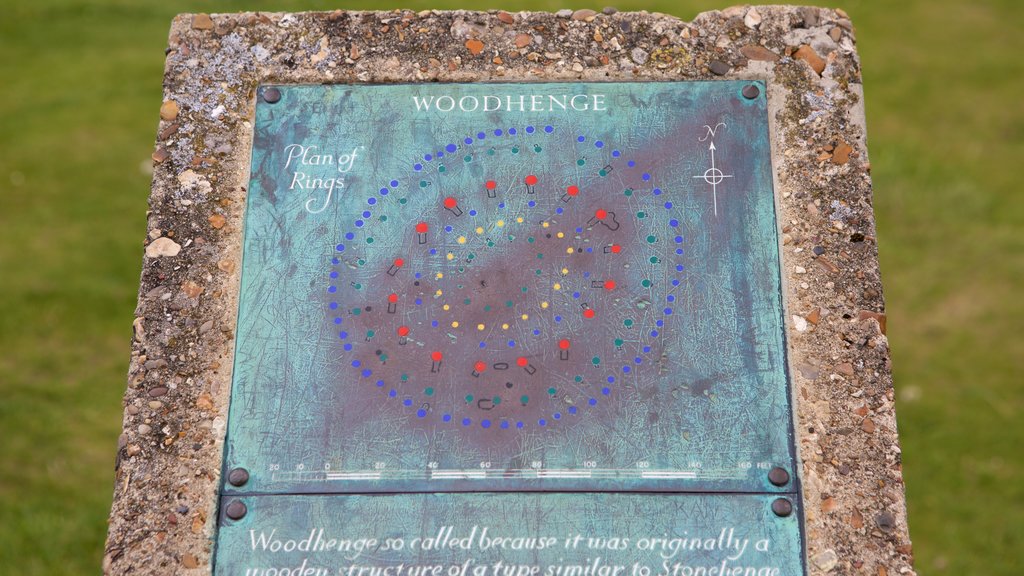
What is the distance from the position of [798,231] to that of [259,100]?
164 cm

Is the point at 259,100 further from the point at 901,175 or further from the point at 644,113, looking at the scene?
the point at 901,175

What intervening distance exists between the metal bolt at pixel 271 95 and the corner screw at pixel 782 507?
183 cm

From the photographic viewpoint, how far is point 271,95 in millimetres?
2857

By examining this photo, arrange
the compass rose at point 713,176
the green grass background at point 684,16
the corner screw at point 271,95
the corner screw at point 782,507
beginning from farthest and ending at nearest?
the green grass background at point 684,16 → the corner screw at point 271,95 → the compass rose at point 713,176 → the corner screw at point 782,507

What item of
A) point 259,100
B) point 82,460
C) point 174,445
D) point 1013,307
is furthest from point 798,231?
point 82,460

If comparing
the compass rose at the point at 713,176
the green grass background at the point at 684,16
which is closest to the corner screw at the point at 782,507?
the compass rose at the point at 713,176

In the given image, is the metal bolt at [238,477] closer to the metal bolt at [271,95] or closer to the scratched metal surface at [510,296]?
the scratched metal surface at [510,296]

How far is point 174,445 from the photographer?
2.57 meters

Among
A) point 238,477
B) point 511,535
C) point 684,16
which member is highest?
point 684,16

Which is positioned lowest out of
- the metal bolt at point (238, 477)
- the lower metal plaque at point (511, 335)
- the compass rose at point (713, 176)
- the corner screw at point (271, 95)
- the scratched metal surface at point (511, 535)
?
the scratched metal surface at point (511, 535)

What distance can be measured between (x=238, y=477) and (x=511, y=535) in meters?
0.73

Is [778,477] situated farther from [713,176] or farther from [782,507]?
[713,176]

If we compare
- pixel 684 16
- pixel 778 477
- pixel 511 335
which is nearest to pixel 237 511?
pixel 511 335

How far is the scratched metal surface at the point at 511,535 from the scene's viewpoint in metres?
2.44
